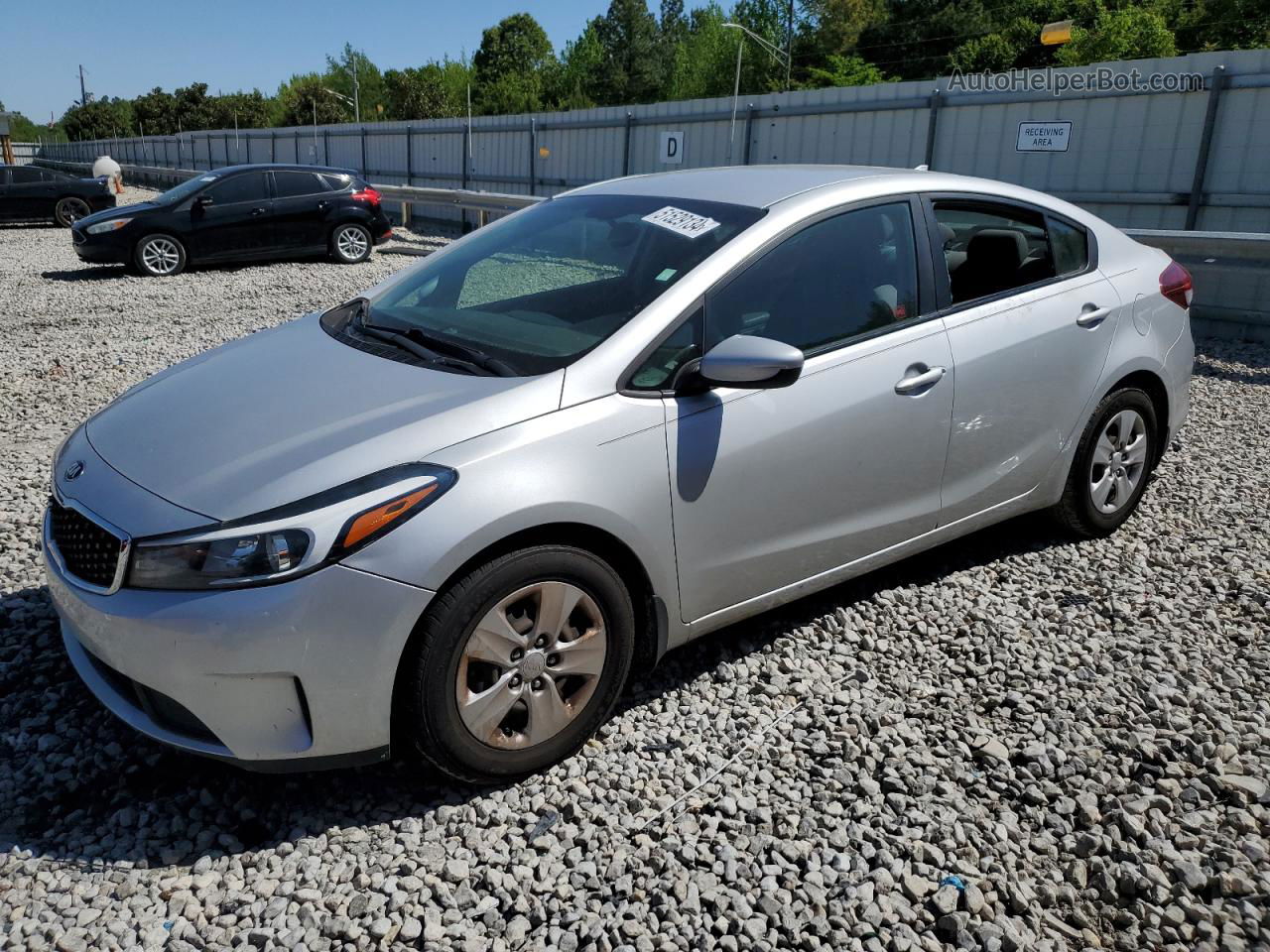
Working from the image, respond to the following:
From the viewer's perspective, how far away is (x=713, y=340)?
3.13 m

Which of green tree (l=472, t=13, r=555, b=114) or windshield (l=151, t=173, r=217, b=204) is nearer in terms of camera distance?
windshield (l=151, t=173, r=217, b=204)

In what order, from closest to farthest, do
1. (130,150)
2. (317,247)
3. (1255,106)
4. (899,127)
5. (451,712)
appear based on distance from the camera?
1. (451,712)
2. (1255,106)
3. (899,127)
4. (317,247)
5. (130,150)

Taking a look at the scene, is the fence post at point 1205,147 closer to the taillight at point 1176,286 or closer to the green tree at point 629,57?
the taillight at point 1176,286

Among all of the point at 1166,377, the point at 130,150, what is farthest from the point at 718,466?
the point at 130,150

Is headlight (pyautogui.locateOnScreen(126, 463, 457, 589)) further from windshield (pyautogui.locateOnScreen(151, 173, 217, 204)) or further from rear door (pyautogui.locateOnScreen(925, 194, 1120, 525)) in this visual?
windshield (pyautogui.locateOnScreen(151, 173, 217, 204))

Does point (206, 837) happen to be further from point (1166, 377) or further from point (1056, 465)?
point (1166, 377)

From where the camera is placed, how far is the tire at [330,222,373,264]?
49.1 ft

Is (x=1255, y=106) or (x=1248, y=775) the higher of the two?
(x=1255, y=106)

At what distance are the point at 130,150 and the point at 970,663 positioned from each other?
67.0 m

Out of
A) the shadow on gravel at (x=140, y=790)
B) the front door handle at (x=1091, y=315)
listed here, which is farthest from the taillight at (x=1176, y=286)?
the shadow on gravel at (x=140, y=790)

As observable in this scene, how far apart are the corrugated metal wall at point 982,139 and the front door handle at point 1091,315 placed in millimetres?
7531

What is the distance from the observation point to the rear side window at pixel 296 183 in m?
14.5

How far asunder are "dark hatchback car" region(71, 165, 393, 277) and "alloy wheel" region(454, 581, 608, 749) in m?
13.2

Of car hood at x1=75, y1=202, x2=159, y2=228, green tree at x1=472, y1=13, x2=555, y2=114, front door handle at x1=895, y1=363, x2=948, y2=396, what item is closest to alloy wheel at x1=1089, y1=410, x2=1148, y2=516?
front door handle at x1=895, y1=363, x2=948, y2=396
